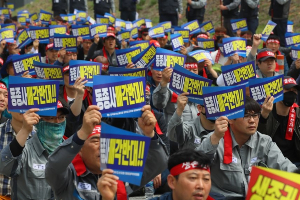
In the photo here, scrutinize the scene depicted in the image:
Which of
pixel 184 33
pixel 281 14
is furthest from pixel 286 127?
pixel 281 14

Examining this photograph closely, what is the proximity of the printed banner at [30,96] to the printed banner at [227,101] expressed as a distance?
4.46 ft

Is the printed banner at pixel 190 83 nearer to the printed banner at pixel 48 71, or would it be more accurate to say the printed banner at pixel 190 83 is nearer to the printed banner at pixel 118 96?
the printed banner at pixel 118 96

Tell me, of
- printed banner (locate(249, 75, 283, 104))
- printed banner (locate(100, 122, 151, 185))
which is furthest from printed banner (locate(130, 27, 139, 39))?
printed banner (locate(100, 122, 151, 185))

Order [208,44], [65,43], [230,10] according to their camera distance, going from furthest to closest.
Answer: [230,10] → [208,44] → [65,43]

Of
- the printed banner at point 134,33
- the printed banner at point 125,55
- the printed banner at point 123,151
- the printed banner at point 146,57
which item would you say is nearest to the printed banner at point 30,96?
the printed banner at point 123,151

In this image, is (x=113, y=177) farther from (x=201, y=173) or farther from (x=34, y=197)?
(x=34, y=197)

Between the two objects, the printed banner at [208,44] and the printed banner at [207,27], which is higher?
the printed banner at [207,27]

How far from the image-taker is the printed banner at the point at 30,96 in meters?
5.23

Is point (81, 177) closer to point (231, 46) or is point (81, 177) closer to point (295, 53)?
point (231, 46)

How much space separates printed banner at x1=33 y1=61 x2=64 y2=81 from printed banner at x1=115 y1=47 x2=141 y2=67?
135cm

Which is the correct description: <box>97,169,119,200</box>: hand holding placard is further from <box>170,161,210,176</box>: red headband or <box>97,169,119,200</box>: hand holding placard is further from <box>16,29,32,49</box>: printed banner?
<box>16,29,32,49</box>: printed banner

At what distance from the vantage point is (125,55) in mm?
9305

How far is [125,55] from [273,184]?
6159 mm

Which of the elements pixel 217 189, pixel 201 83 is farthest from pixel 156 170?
pixel 201 83
